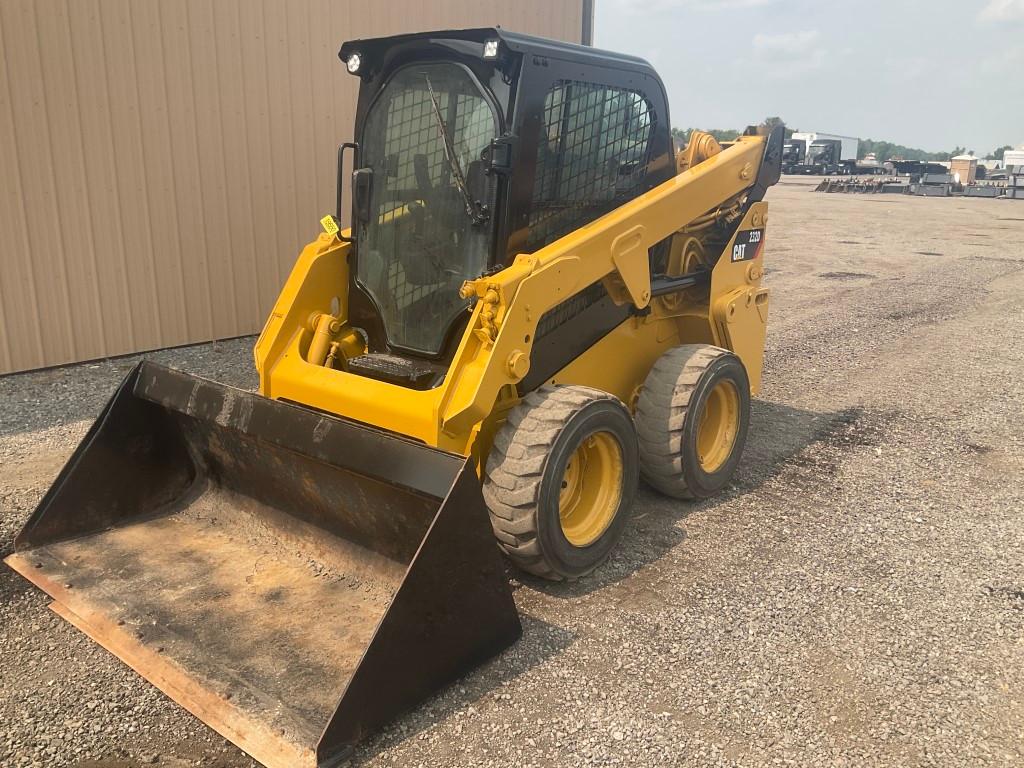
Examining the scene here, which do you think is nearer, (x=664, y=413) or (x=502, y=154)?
(x=502, y=154)

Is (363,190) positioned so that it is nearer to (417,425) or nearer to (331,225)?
(331,225)

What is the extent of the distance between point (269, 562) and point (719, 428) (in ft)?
8.57

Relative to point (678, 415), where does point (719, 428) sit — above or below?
below

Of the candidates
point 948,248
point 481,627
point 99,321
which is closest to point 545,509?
point 481,627

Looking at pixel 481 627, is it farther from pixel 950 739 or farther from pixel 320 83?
pixel 320 83

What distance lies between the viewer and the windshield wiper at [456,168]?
3.83 metres

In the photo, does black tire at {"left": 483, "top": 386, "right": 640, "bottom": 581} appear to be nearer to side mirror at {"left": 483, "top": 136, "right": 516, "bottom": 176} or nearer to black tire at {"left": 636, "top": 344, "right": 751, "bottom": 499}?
black tire at {"left": 636, "top": 344, "right": 751, "bottom": 499}

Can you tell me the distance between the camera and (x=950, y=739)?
2910mm

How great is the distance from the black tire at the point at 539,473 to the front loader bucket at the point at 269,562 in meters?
0.37

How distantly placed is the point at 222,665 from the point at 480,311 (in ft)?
5.47

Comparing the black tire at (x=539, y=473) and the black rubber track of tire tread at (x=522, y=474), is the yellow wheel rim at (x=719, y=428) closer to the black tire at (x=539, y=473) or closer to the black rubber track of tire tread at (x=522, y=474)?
the black tire at (x=539, y=473)

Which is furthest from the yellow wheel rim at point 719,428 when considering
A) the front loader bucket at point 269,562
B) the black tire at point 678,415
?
the front loader bucket at point 269,562

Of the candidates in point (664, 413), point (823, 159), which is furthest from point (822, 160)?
point (664, 413)

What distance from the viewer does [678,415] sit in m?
4.42
